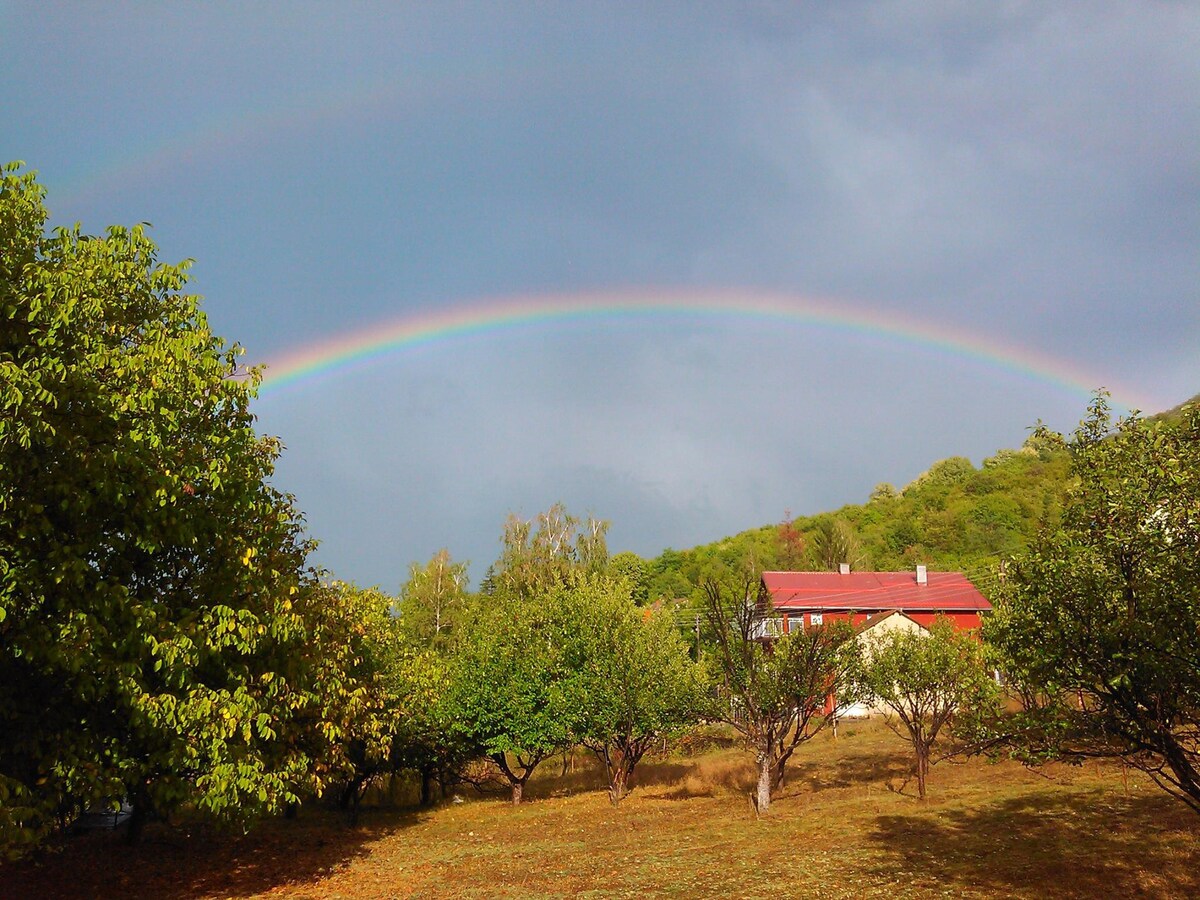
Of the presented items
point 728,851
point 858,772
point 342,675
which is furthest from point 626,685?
point 342,675

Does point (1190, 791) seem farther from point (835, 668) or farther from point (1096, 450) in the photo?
point (835, 668)

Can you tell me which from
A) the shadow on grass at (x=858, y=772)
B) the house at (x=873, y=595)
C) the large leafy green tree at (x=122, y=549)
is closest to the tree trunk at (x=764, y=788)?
the shadow on grass at (x=858, y=772)

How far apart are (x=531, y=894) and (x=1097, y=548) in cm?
1345

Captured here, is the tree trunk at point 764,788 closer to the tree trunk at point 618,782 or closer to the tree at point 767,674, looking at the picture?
the tree at point 767,674

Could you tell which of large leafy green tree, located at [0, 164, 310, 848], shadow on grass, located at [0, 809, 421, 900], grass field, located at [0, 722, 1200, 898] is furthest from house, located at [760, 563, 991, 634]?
large leafy green tree, located at [0, 164, 310, 848]

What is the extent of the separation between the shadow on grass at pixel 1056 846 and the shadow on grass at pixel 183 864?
48.6ft

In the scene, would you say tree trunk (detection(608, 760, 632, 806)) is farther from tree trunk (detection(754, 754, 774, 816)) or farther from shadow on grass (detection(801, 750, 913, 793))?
shadow on grass (detection(801, 750, 913, 793))

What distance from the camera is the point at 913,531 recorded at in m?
113

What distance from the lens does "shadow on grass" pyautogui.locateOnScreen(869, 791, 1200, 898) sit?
15367 mm

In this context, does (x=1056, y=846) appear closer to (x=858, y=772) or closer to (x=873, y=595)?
(x=858, y=772)

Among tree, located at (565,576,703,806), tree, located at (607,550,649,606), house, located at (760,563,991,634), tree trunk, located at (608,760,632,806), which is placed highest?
tree, located at (607,550,649,606)

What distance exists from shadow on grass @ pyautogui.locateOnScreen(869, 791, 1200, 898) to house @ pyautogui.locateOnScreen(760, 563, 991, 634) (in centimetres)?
4337

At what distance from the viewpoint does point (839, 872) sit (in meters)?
17.8

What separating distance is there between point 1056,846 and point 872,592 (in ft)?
186
